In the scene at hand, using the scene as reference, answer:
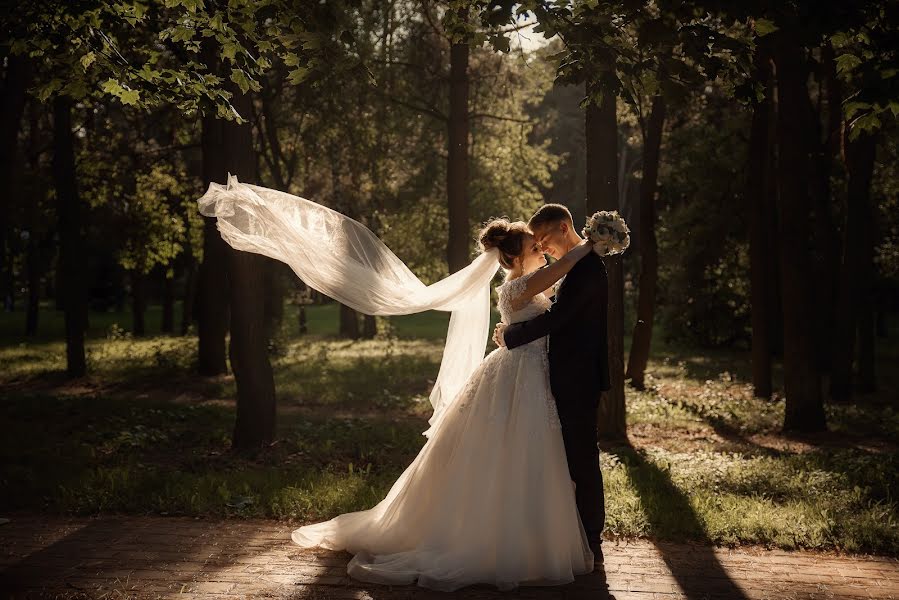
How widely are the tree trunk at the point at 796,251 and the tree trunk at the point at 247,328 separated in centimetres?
752

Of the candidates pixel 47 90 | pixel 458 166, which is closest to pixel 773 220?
pixel 458 166

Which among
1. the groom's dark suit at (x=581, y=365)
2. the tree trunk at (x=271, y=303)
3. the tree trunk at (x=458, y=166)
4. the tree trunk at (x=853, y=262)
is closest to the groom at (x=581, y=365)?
the groom's dark suit at (x=581, y=365)

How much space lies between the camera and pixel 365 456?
10109 mm

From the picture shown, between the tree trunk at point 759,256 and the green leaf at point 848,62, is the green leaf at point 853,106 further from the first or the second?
the tree trunk at point 759,256

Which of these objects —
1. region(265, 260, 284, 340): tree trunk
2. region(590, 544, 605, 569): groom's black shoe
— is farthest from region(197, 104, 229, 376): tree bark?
region(590, 544, 605, 569): groom's black shoe

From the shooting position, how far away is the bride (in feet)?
19.1

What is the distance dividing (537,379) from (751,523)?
8.32ft

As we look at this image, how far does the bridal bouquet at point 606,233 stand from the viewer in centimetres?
607

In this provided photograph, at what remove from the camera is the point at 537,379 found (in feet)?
20.5

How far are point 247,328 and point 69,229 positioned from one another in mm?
9093

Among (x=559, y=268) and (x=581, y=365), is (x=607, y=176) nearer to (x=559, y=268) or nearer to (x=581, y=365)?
(x=559, y=268)

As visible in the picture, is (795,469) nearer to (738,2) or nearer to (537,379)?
(537,379)

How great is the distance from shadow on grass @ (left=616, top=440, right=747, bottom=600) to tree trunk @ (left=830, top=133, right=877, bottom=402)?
788 centimetres

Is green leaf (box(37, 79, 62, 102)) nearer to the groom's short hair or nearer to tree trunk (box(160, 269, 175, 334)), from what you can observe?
the groom's short hair
